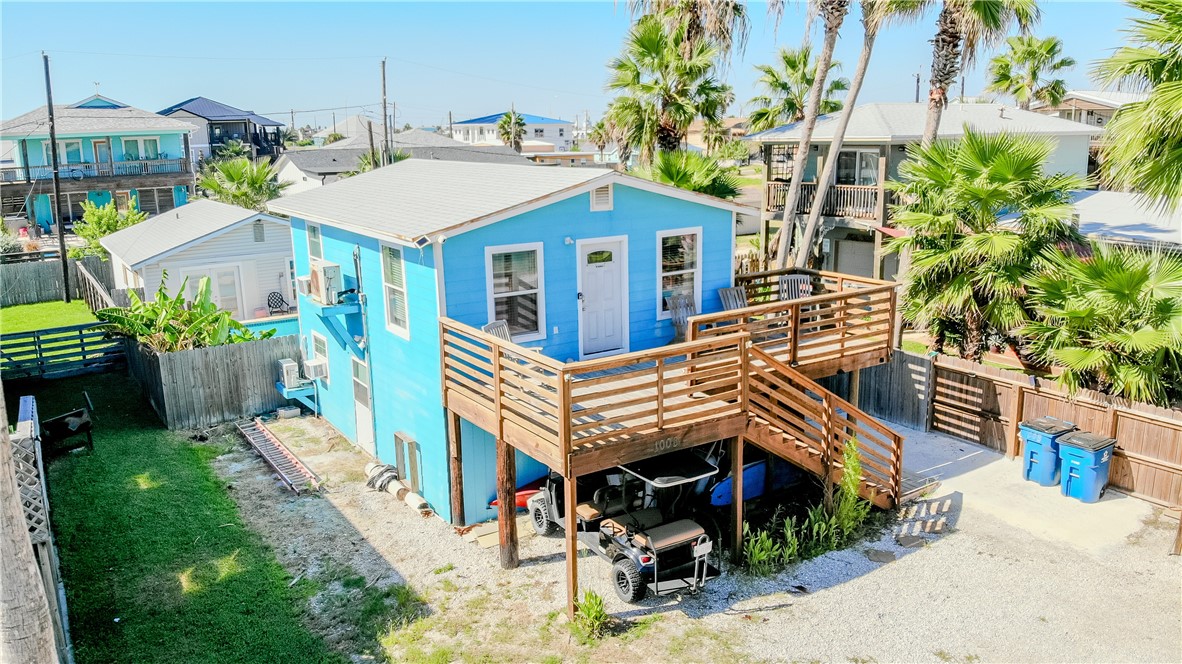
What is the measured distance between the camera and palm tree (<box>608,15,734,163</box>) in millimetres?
22156

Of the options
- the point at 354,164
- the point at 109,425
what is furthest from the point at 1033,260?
the point at 354,164

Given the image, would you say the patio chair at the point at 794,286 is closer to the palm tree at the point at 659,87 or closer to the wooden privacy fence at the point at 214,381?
the palm tree at the point at 659,87

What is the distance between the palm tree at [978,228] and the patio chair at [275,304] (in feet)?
52.7

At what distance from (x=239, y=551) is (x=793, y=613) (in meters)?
7.16

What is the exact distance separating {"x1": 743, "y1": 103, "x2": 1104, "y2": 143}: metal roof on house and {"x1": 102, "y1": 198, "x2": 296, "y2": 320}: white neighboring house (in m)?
14.6

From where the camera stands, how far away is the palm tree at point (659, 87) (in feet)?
72.7

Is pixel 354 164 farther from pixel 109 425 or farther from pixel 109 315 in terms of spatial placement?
pixel 109 425

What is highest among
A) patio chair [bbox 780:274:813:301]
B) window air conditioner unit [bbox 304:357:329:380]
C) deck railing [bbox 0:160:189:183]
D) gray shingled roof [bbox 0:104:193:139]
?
gray shingled roof [bbox 0:104:193:139]

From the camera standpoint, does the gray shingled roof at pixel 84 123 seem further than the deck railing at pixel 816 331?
Yes

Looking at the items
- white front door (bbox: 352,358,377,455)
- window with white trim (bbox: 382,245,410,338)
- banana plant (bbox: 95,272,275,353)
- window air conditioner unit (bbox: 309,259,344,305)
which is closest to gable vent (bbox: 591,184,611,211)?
window with white trim (bbox: 382,245,410,338)

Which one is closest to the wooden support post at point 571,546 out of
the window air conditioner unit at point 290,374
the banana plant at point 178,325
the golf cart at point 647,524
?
the golf cart at point 647,524

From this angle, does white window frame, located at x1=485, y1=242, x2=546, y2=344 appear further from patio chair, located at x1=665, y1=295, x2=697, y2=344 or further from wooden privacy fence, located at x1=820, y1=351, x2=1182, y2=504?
wooden privacy fence, located at x1=820, y1=351, x2=1182, y2=504

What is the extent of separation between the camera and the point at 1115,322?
1248 centimetres

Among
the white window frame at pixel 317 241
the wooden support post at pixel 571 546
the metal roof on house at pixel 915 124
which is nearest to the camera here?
the wooden support post at pixel 571 546
